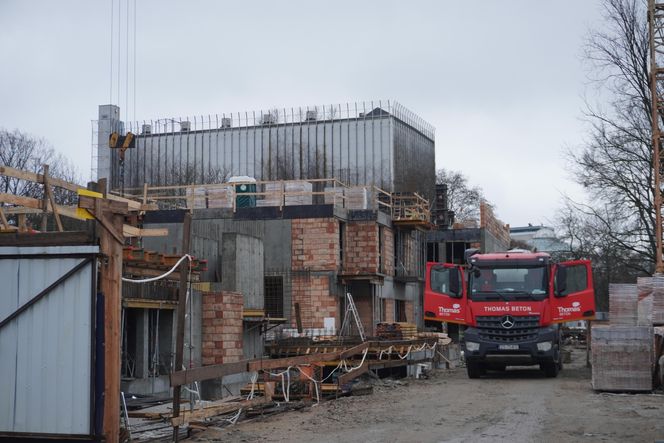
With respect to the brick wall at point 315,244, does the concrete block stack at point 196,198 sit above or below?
above

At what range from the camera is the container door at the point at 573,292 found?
821 inches

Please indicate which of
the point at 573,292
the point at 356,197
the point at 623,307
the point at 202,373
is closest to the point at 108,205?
the point at 202,373

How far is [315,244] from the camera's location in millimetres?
32750

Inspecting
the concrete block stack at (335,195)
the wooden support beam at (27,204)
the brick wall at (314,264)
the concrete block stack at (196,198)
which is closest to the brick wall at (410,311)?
the concrete block stack at (335,195)

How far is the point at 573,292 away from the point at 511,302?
1.52m

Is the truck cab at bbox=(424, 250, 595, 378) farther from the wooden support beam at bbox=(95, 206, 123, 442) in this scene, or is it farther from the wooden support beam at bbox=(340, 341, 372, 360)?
the wooden support beam at bbox=(95, 206, 123, 442)

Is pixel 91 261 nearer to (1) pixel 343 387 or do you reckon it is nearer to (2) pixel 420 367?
(1) pixel 343 387

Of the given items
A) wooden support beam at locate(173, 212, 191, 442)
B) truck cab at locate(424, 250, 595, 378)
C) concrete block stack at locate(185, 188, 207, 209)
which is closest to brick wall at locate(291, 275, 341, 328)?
concrete block stack at locate(185, 188, 207, 209)

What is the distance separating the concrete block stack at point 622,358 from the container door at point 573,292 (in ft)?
9.38

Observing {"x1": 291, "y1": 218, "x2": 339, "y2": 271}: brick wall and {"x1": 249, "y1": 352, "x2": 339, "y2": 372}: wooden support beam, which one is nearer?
{"x1": 249, "y1": 352, "x2": 339, "y2": 372}: wooden support beam

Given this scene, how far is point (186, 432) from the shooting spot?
40.4 feet

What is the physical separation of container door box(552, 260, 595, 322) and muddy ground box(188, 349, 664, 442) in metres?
2.24

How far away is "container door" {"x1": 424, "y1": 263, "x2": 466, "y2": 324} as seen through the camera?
71.1 feet

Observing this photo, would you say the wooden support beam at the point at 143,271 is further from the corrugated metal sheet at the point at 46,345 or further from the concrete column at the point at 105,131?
the concrete column at the point at 105,131
